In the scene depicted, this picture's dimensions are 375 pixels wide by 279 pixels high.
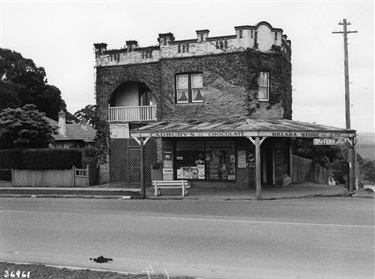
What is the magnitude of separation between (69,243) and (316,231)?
5426 millimetres

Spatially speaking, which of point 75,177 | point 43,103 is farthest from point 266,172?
point 43,103

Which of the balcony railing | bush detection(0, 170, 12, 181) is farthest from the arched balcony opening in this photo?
bush detection(0, 170, 12, 181)

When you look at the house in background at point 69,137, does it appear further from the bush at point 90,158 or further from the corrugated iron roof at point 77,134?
the bush at point 90,158

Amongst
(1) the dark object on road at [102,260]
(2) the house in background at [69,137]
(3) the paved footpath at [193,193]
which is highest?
(2) the house in background at [69,137]

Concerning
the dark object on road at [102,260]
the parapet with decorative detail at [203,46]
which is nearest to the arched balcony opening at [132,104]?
the parapet with decorative detail at [203,46]

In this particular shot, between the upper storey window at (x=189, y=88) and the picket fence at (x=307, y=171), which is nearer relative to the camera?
the upper storey window at (x=189, y=88)

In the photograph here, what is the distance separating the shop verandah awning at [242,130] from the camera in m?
16.5

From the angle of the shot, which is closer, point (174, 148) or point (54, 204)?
point (54, 204)

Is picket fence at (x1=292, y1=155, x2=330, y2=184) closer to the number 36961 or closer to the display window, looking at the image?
the display window

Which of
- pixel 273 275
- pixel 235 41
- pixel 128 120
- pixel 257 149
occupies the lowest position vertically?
pixel 273 275

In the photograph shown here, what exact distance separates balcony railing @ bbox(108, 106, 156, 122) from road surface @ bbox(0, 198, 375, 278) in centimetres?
876

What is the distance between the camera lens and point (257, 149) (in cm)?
1648

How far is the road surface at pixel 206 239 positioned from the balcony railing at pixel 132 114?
8761mm

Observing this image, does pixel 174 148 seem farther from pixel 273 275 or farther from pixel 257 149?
pixel 273 275
